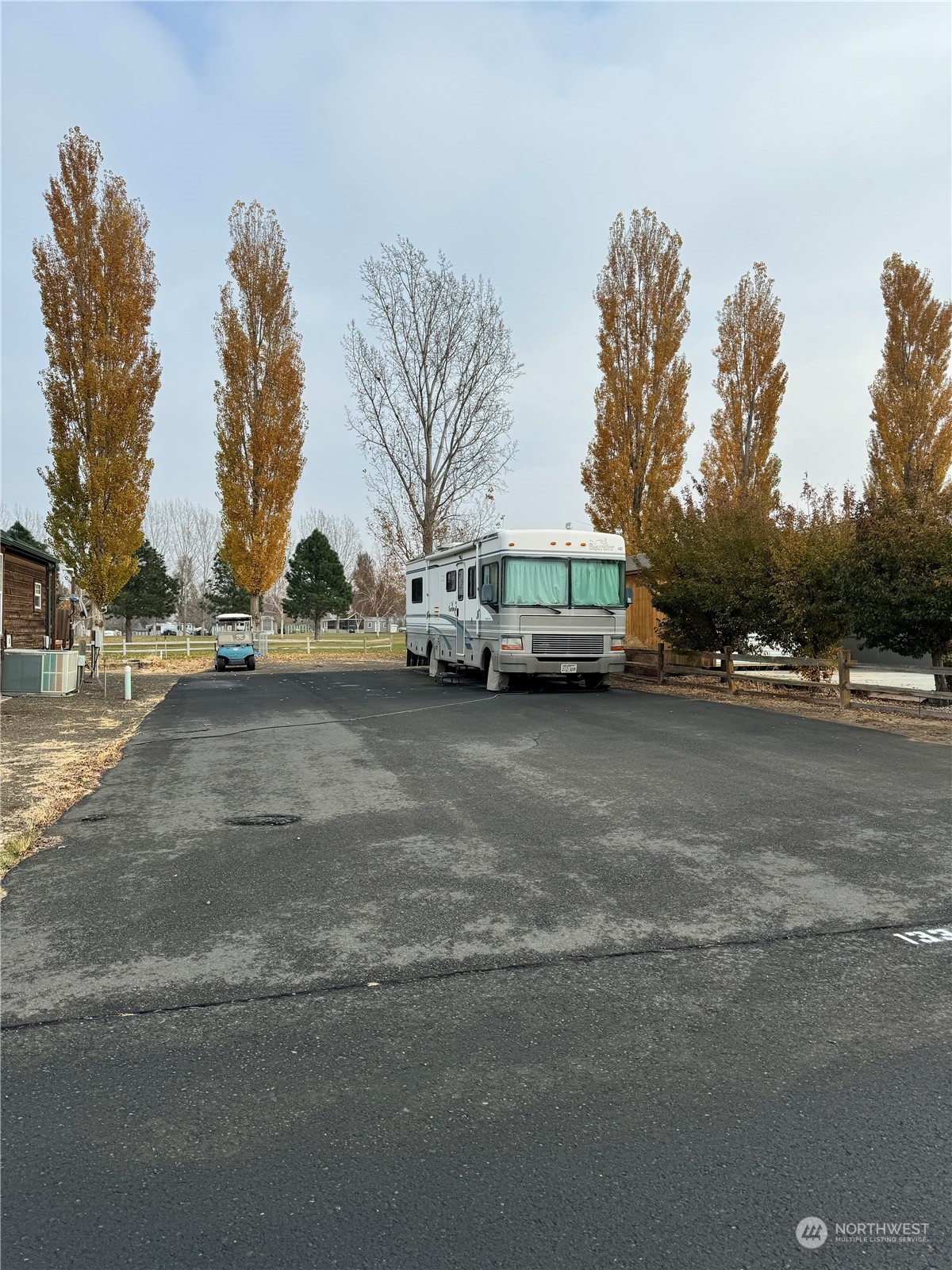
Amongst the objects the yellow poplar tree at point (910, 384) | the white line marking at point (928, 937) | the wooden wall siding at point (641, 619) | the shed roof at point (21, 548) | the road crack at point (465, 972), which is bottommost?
the road crack at point (465, 972)

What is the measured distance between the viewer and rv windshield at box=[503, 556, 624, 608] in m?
17.6

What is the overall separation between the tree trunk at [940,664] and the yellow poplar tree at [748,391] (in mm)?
16298

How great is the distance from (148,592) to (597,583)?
54.2 m

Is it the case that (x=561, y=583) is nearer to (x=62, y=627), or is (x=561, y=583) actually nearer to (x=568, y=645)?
(x=568, y=645)

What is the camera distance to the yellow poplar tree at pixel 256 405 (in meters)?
36.0

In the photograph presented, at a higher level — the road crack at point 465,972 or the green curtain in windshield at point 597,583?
the green curtain in windshield at point 597,583

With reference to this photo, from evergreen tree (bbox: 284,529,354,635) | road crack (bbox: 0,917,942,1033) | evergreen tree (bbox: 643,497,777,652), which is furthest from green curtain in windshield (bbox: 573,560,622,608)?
evergreen tree (bbox: 284,529,354,635)

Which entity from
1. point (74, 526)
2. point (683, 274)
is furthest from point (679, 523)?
point (74, 526)

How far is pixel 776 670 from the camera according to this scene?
2056cm

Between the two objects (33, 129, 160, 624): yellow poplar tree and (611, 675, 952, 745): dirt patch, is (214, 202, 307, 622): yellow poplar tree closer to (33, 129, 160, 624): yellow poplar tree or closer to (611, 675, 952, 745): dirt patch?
(33, 129, 160, 624): yellow poplar tree

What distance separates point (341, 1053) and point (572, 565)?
15.4m

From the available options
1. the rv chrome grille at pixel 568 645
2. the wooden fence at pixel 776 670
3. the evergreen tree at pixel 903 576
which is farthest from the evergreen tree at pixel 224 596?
the evergreen tree at pixel 903 576

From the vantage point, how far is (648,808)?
7.35 metres

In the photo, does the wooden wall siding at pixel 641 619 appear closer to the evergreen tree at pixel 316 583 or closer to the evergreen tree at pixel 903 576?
the evergreen tree at pixel 903 576
